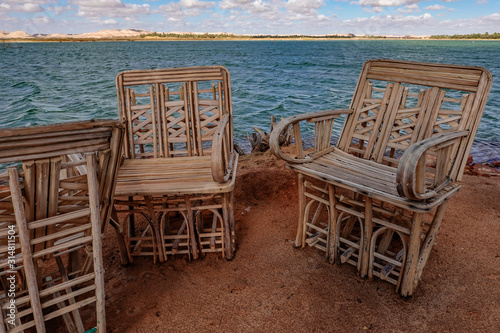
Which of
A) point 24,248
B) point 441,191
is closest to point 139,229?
point 24,248

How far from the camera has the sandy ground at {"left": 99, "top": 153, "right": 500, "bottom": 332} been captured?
2.24 metres

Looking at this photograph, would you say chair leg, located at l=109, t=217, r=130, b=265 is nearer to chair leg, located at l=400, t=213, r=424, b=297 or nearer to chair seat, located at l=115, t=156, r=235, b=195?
chair seat, located at l=115, t=156, r=235, b=195

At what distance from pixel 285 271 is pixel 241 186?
1855mm

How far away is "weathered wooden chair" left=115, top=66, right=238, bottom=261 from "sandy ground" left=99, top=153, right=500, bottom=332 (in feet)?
0.73

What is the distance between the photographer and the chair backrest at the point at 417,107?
2398mm

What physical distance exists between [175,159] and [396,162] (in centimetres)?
202

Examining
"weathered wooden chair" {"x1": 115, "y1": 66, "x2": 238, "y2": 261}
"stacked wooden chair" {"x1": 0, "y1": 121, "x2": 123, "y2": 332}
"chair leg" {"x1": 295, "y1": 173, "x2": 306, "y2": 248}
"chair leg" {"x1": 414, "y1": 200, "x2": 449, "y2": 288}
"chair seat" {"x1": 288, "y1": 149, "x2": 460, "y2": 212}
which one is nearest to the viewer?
"stacked wooden chair" {"x1": 0, "y1": 121, "x2": 123, "y2": 332}

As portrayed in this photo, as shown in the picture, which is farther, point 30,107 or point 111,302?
point 30,107

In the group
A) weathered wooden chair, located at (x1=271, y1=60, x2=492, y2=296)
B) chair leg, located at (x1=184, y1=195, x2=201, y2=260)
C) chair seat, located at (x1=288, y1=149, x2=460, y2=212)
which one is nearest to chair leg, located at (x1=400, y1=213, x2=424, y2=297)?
weathered wooden chair, located at (x1=271, y1=60, x2=492, y2=296)

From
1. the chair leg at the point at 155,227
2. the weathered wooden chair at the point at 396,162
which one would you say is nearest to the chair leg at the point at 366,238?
the weathered wooden chair at the point at 396,162

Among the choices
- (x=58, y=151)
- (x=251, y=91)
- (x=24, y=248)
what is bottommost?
(x=251, y=91)

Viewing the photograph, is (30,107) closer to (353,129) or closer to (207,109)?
(207,109)

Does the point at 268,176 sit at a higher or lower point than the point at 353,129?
lower

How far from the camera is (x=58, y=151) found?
1.52 m
